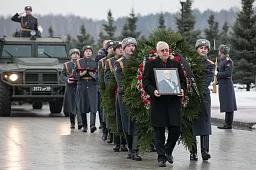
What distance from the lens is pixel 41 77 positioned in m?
21.3

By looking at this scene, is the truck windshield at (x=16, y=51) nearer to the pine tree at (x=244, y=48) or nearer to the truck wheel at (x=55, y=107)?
the truck wheel at (x=55, y=107)

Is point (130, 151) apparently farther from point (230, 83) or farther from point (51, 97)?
point (51, 97)

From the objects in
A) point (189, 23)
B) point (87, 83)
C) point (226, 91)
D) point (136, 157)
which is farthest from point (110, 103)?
point (189, 23)

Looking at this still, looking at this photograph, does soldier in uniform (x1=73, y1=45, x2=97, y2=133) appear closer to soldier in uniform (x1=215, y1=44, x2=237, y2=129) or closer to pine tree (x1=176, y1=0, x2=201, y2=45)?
soldier in uniform (x1=215, y1=44, x2=237, y2=129)

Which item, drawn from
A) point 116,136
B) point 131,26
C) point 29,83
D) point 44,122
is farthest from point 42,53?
point 131,26

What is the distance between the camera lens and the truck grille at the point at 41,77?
2119 cm

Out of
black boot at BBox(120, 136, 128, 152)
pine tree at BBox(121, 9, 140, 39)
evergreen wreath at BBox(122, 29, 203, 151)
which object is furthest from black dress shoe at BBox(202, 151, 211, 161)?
pine tree at BBox(121, 9, 140, 39)

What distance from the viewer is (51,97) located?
21.2m

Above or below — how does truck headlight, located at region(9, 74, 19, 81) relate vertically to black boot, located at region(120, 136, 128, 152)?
above

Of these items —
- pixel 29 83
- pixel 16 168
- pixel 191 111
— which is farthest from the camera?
pixel 29 83

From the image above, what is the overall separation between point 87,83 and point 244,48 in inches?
1109

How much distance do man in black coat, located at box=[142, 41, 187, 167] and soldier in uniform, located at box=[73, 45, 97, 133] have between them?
5845mm

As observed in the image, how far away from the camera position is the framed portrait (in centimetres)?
1022

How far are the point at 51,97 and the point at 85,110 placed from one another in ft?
16.3
